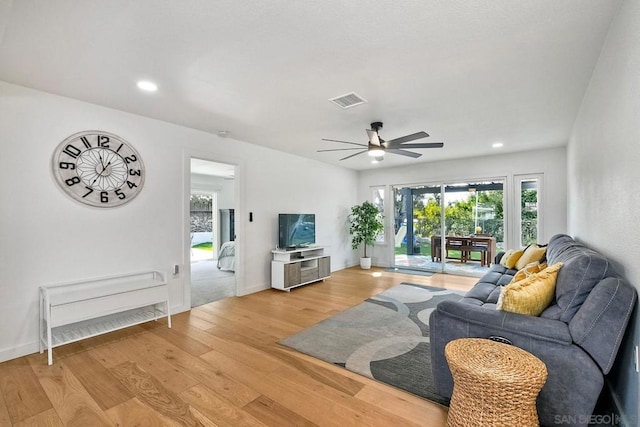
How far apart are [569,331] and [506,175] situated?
4986 mm

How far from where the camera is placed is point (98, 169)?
3238mm

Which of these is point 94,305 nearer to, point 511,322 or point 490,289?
point 511,322

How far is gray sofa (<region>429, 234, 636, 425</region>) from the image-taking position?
152 centimetres

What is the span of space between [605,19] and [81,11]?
322cm

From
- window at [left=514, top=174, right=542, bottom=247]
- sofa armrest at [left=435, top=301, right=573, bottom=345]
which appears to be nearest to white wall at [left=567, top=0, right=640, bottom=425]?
sofa armrest at [left=435, top=301, right=573, bottom=345]

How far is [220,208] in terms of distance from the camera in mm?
8812

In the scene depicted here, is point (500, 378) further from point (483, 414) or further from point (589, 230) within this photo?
point (589, 230)

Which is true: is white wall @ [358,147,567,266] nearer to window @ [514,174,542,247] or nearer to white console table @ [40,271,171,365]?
window @ [514,174,542,247]

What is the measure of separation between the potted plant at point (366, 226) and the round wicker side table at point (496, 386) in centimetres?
545

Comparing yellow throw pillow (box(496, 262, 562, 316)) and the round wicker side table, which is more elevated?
yellow throw pillow (box(496, 262, 562, 316))

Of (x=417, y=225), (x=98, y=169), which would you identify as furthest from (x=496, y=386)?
(x=417, y=225)

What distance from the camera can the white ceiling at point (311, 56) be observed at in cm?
176

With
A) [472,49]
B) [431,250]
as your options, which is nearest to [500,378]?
[472,49]

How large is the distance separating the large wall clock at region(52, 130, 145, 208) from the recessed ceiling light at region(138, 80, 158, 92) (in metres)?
0.90
